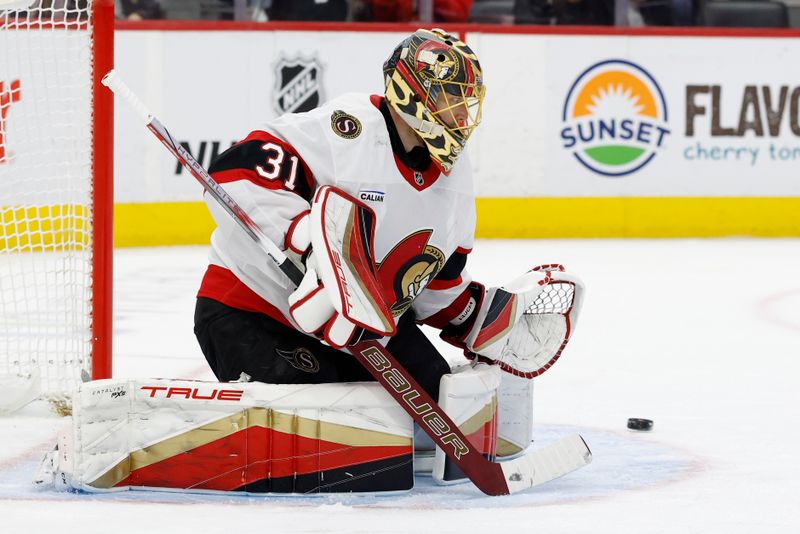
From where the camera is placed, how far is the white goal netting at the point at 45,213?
3.07 meters

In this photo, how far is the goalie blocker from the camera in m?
2.28

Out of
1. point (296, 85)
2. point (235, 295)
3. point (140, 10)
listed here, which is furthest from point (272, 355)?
point (140, 10)

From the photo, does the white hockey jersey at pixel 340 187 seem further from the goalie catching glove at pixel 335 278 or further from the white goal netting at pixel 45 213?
the white goal netting at pixel 45 213

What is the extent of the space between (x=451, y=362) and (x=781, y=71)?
4.67 meters

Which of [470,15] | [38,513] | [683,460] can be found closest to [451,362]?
[683,460]

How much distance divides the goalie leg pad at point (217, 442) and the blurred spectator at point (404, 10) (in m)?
4.54

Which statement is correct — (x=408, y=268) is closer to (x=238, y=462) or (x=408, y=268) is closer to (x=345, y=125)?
(x=345, y=125)

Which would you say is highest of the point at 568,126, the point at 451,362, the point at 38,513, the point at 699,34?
the point at 699,34

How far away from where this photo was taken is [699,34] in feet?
22.5

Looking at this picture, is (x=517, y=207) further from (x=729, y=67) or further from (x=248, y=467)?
(x=248, y=467)

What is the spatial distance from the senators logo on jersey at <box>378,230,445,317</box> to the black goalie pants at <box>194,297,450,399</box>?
13 cm

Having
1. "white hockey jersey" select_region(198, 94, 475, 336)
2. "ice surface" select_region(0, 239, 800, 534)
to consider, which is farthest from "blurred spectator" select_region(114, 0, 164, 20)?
"white hockey jersey" select_region(198, 94, 475, 336)

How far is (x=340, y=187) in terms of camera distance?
2.43m

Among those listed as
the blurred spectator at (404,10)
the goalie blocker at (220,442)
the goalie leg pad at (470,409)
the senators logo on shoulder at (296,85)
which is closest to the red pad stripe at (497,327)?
the goalie leg pad at (470,409)
